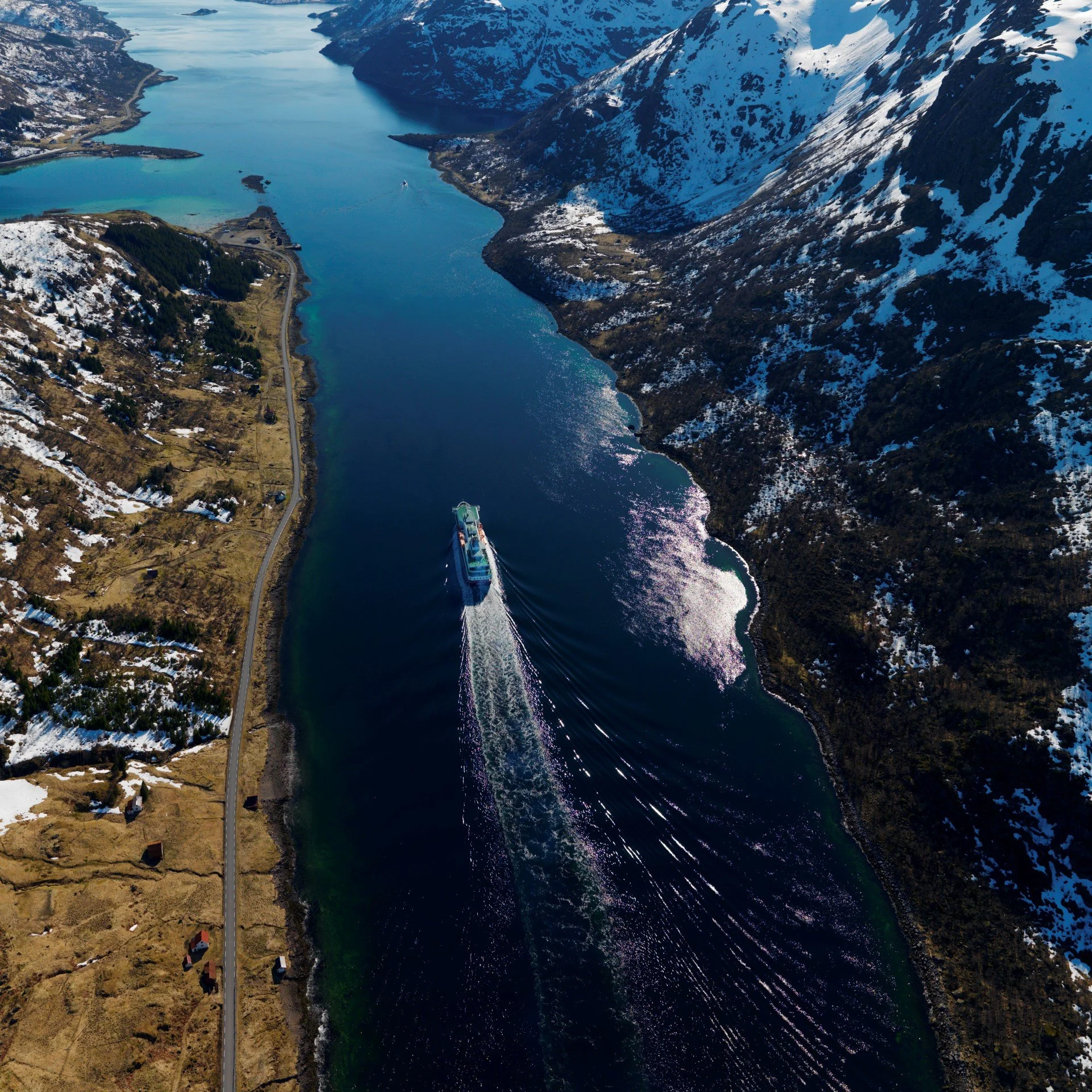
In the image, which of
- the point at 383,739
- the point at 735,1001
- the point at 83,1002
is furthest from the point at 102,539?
the point at 735,1001

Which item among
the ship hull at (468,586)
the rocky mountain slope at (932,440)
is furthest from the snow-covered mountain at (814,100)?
the ship hull at (468,586)

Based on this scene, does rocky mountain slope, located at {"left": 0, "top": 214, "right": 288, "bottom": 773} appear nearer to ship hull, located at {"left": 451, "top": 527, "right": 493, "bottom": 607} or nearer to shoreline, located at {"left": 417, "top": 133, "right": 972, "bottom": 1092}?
ship hull, located at {"left": 451, "top": 527, "right": 493, "bottom": 607}

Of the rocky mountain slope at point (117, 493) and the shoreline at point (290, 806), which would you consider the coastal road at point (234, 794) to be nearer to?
the shoreline at point (290, 806)

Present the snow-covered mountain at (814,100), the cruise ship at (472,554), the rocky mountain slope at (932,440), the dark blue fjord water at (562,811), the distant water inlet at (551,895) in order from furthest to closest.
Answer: the snow-covered mountain at (814,100) → the cruise ship at (472,554) → the rocky mountain slope at (932,440) → the dark blue fjord water at (562,811) → the distant water inlet at (551,895)

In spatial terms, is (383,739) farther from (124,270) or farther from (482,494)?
(124,270)

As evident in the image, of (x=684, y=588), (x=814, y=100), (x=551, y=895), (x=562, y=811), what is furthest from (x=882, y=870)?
(x=814, y=100)

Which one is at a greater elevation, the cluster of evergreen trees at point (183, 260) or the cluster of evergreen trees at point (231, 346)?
the cluster of evergreen trees at point (183, 260)

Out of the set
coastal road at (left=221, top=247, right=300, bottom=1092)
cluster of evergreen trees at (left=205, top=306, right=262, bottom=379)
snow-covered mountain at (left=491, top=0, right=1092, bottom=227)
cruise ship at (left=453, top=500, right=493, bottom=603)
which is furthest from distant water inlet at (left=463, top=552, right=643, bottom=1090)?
snow-covered mountain at (left=491, top=0, right=1092, bottom=227)
